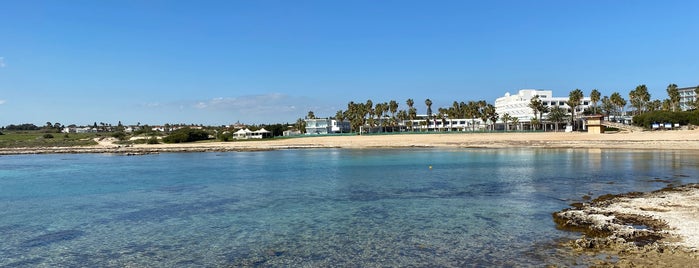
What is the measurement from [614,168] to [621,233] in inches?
933

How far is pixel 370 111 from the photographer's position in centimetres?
14175

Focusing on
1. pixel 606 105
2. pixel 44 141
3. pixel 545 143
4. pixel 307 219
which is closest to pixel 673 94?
pixel 606 105

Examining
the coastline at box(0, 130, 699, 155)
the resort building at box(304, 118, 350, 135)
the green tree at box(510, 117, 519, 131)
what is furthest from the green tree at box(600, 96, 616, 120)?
the resort building at box(304, 118, 350, 135)

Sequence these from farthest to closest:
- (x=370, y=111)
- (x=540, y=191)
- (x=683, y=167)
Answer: (x=370, y=111), (x=683, y=167), (x=540, y=191)

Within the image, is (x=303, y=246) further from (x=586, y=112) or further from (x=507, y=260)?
(x=586, y=112)

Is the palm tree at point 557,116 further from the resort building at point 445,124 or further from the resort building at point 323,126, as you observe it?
the resort building at point 323,126

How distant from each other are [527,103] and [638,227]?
125m

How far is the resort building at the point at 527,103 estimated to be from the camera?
419 ft

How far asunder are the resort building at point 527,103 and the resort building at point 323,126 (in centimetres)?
5284

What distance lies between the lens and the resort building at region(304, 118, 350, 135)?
14750 centimetres

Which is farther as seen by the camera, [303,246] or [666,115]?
[666,115]

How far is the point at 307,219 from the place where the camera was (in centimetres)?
Result: 1748

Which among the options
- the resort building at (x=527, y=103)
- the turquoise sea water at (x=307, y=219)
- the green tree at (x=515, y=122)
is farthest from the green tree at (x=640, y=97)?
the turquoise sea water at (x=307, y=219)

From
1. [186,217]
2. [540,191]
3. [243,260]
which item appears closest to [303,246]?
[243,260]
